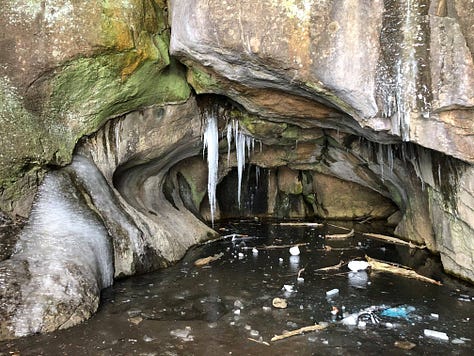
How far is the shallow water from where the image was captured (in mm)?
5906

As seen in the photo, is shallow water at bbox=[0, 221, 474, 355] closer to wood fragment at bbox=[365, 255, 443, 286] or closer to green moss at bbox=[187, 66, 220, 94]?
wood fragment at bbox=[365, 255, 443, 286]

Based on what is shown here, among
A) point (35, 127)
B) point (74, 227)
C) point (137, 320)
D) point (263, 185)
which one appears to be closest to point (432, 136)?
point (137, 320)

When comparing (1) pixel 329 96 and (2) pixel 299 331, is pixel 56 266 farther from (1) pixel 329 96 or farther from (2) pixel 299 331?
(1) pixel 329 96

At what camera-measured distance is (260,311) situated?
23.7ft

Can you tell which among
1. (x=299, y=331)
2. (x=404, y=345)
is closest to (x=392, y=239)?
(x=404, y=345)

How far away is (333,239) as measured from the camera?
1323cm

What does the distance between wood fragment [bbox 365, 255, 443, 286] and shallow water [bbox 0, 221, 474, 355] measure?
23 centimetres

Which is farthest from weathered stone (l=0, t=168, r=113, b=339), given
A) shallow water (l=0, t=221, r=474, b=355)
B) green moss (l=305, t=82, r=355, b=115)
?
green moss (l=305, t=82, r=355, b=115)

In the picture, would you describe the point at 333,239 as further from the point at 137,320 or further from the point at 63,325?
the point at 63,325

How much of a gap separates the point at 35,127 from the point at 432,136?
6855mm

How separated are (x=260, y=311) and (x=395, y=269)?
3849 mm

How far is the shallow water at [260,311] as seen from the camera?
19.4 ft

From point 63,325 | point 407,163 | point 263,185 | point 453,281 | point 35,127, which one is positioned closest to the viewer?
point 63,325

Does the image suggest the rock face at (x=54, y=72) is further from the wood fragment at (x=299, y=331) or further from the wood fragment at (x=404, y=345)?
the wood fragment at (x=404, y=345)
